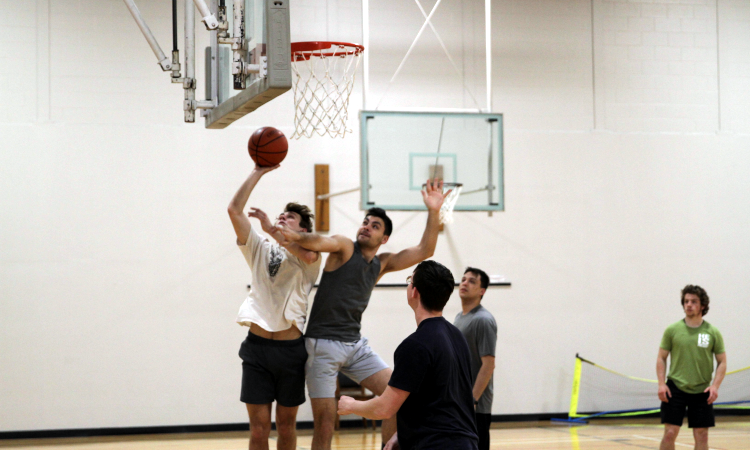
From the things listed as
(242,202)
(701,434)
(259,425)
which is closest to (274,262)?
(242,202)

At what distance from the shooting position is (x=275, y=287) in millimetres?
4648

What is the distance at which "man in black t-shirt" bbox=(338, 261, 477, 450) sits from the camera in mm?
3000

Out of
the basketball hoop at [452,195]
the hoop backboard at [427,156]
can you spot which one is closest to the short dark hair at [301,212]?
the hoop backboard at [427,156]

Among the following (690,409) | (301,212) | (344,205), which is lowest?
(690,409)

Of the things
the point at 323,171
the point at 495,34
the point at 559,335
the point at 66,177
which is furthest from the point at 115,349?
the point at 495,34

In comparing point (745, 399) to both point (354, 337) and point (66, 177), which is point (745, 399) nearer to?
point (354, 337)

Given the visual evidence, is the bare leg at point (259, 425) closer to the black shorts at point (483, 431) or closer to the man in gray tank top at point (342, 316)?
the man in gray tank top at point (342, 316)

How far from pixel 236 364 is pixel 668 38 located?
22.7 ft

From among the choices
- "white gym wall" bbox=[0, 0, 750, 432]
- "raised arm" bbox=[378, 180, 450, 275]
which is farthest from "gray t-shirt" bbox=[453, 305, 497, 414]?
"white gym wall" bbox=[0, 0, 750, 432]

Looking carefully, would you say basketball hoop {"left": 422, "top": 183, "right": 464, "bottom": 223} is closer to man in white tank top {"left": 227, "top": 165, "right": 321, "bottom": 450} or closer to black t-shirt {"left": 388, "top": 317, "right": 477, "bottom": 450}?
A: man in white tank top {"left": 227, "top": 165, "right": 321, "bottom": 450}

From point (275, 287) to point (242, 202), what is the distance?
23.5 inches

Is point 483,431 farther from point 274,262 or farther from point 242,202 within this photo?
point 242,202

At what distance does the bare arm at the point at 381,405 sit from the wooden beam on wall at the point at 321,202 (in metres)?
5.82

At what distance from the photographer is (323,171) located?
29.0ft
